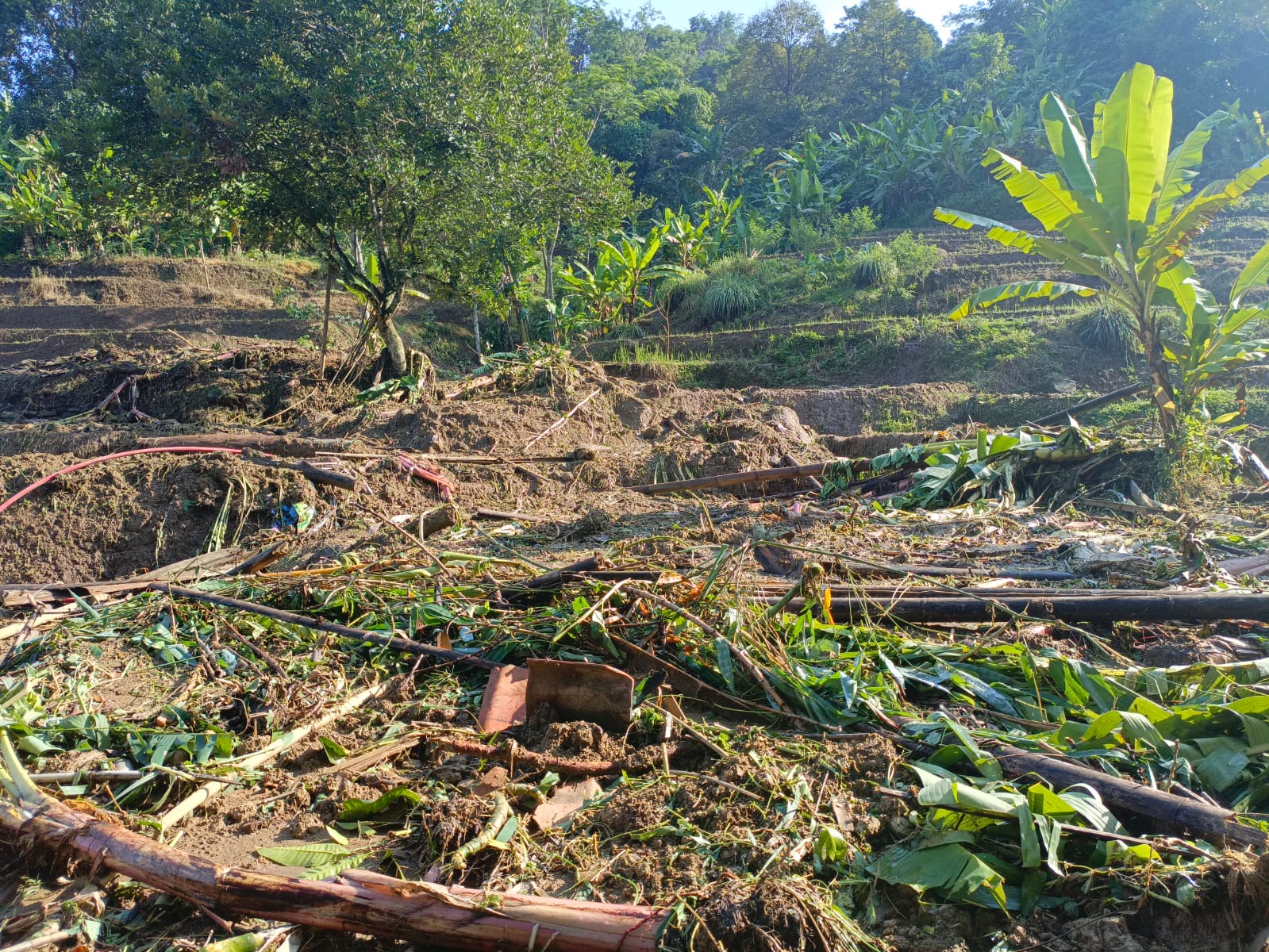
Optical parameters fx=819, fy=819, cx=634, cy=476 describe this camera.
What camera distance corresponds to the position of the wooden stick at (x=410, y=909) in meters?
1.79

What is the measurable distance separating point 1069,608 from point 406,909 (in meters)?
2.87

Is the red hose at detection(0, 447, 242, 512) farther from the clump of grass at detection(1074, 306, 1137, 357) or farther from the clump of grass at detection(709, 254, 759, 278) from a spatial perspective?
the clump of grass at detection(709, 254, 759, 278)

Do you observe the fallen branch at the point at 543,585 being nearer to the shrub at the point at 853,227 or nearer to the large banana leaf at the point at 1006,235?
the large banana leaf at the point at 1006,235

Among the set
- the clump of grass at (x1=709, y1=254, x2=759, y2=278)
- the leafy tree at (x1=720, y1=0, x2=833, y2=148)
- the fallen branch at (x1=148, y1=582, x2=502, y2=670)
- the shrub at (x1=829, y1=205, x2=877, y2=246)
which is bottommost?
the fallen branch at (x1=148, y1=582, x2=502, y2=670)

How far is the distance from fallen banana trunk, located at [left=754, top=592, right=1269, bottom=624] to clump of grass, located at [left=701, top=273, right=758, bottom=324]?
11638 mm

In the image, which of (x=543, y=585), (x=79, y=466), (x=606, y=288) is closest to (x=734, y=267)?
(x=606, y=288)

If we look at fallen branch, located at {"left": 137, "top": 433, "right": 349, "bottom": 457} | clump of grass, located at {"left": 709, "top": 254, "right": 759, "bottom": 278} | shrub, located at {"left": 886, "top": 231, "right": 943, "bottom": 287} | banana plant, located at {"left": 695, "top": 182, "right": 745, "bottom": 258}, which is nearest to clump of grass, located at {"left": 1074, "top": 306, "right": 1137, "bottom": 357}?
shrub, located at {"left": 886, "top": 231, "right": 943, "bottom": 287}

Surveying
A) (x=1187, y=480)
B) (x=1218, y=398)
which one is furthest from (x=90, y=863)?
(x=1218, y=398)

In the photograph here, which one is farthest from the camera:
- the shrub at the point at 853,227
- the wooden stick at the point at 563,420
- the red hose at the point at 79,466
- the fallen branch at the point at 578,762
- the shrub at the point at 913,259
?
the shrub at the point at 853,227

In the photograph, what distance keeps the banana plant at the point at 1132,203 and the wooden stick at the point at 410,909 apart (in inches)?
245

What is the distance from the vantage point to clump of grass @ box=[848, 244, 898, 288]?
13766mm

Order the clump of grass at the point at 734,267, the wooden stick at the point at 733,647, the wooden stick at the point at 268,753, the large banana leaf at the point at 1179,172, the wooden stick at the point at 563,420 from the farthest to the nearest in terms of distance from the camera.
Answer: the clump of grass at the point at 734,267 → the wooden stick at the point at 563,420 → the large banana leaf at the point at 1179,172 → the wooden stick at the point at 733,647 → the wooden stick at the point at 268,753

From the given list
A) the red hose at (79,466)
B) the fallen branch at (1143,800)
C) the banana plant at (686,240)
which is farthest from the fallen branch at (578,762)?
the banana plant at (686,240)

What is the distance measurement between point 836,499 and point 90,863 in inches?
215
